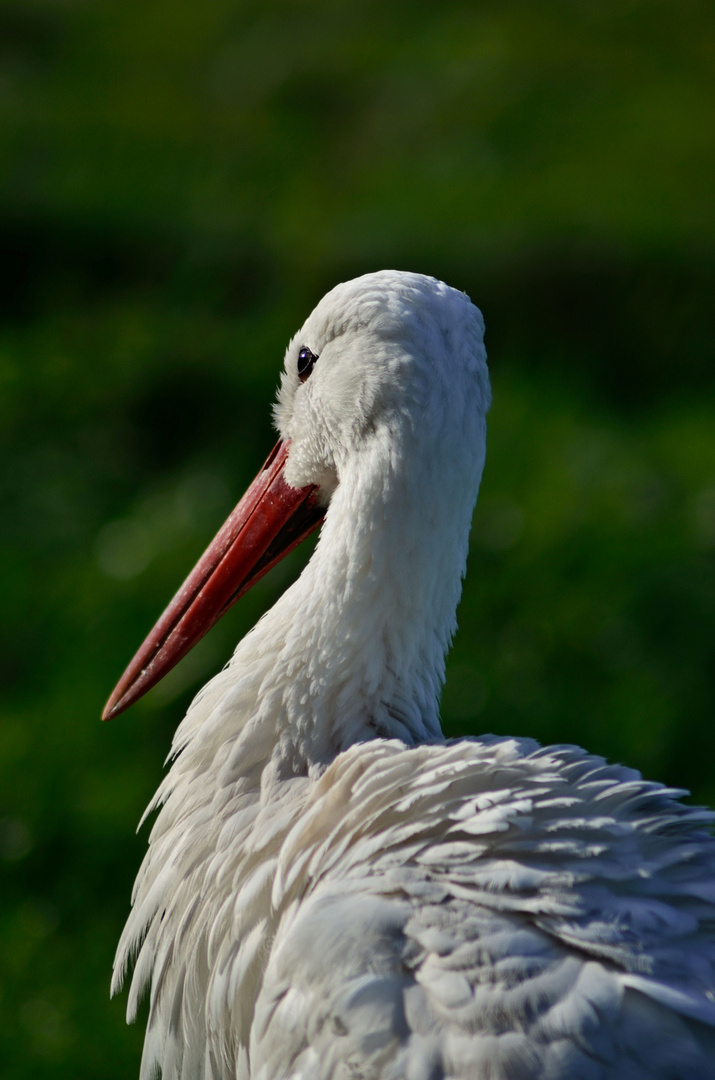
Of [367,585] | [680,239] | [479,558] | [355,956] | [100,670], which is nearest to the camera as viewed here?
[355,956]

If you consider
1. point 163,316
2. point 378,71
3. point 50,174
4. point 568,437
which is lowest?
point 568,437

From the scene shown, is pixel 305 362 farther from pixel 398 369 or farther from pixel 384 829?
pixel 384 829

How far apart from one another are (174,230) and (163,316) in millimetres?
590

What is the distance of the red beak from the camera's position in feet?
5.80

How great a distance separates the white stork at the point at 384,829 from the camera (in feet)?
3.87

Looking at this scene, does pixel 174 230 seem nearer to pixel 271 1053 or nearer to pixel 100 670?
pixel 100 670

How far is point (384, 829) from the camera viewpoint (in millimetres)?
1359

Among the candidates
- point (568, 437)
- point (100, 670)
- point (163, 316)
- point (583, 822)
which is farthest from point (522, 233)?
point (583, 822)

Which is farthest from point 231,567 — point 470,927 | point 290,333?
point 290,333

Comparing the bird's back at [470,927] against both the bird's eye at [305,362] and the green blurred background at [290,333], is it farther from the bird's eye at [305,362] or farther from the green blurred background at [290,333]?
the green blurred background at [290,333]

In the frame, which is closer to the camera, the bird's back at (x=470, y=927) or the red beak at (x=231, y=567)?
the bird's back at (x=470, y=927)

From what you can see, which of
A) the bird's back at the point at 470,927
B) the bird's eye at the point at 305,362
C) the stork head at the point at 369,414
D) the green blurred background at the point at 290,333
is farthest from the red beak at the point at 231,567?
the green blurred background at the point at 290,333

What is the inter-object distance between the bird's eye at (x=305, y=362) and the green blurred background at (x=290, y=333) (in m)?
1.43

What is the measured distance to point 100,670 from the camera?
3225 millimetres
